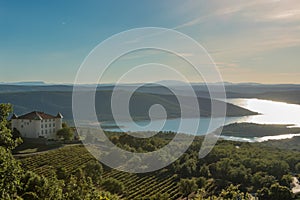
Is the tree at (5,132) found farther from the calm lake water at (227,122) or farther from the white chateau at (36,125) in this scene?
the calm lake water at (227,122)

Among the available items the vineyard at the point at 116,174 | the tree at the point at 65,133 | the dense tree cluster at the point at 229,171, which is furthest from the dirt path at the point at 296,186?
the tree at the point at 65,133

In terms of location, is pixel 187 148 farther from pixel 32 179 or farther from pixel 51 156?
pixel 32 179

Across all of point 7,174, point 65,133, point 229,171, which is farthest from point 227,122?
point 7,174

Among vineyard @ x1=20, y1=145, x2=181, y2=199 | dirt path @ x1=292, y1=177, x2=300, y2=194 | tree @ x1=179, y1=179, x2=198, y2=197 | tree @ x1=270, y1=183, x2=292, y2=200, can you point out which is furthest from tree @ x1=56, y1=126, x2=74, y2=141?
dirt path @ x1=292, y1=177, x2=300, y2=194

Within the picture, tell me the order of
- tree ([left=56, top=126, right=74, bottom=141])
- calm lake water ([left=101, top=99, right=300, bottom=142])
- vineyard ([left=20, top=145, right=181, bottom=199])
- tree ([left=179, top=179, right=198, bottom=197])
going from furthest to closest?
calm lake water ([left=101, top=99, right=300, bottom=142]) → tree ([left=56, top=126, right=74, bottom=141]) → tree ([left=179, top=179, right=198, bottom=197]) → vineyard ([left=20, top=145, right=181, bottom=199])

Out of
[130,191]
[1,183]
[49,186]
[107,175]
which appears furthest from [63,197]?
[107,175]

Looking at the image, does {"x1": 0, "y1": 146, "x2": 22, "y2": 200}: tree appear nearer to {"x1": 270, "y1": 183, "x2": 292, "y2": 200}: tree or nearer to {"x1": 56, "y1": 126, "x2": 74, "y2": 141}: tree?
{"x1": 270, "y1": 183, "x2": 292, "y2": 200}: tree

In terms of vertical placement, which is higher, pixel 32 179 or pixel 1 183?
pixel 1 183
